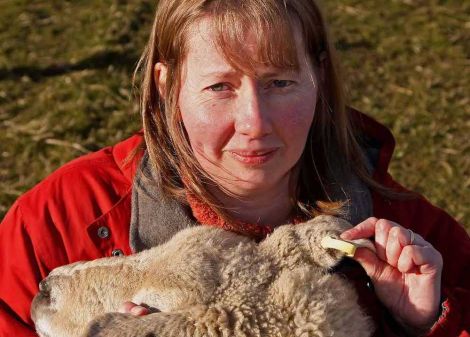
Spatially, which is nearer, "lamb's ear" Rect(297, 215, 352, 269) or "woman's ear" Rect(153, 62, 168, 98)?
"lamb's ear" Rect(297, 215, 352, 269)

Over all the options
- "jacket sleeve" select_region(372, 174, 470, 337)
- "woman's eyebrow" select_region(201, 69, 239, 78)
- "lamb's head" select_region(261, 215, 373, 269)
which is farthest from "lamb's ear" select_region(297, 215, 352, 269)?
"jacket sleeve" select_region(372, 174, 470, 337)

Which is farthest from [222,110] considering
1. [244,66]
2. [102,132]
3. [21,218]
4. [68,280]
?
[102,132]

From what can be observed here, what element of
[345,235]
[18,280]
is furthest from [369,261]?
[18,280]

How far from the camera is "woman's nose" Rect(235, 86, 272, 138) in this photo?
289 centimetres

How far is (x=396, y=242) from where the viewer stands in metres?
2.74

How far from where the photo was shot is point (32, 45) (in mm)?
7238

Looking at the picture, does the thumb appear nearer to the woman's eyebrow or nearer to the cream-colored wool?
the cream-colored wool

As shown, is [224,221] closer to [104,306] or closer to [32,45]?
[104,306]

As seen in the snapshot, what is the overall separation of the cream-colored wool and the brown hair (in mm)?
617

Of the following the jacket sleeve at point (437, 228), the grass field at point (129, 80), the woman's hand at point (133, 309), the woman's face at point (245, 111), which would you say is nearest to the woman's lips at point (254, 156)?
the woman's face at point (245, 111)

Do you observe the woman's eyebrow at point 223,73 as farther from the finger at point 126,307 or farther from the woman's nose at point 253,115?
the finger at point 126,307

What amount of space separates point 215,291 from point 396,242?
0.63 m

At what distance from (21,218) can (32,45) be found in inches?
162

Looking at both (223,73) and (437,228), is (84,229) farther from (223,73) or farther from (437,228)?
(437,228)
